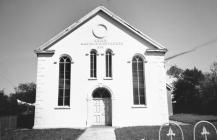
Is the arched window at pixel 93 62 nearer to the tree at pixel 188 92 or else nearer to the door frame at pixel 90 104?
the door frame at pixel 90 104

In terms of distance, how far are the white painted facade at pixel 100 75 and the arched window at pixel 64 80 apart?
364 mm

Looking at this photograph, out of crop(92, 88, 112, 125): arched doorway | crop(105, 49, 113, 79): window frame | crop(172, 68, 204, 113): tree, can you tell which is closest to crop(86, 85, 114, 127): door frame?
crop(92, 88, 112, 125): arched doorway

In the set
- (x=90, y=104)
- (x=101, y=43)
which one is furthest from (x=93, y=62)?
(x=90, y=104)

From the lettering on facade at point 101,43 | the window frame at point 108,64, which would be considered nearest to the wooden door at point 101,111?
the window frame at point 108,64

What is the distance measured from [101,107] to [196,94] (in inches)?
1279

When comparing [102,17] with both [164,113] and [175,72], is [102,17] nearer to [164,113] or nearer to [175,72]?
[164,113]

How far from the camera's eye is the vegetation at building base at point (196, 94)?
3838cm

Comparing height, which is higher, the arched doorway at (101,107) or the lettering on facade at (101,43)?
the lettering on facade at (101,43)

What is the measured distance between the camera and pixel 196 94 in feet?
144

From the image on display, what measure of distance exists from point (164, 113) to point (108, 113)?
481cm

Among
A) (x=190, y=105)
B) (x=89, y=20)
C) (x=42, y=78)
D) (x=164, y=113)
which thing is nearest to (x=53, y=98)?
(x=42, y=78)

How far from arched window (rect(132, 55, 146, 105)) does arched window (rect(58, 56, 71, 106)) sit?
5787mm

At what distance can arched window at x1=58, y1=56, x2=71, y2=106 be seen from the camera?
1762cm

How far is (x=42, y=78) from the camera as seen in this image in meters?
17.8
